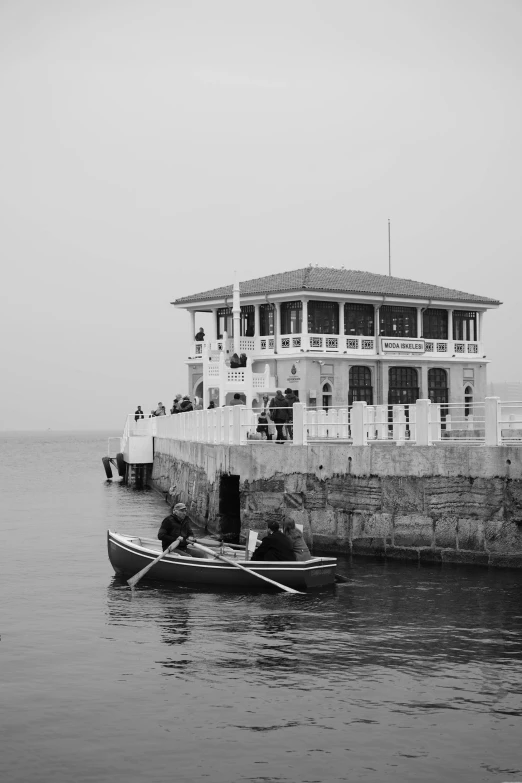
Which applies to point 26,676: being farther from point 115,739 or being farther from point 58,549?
point 58,549

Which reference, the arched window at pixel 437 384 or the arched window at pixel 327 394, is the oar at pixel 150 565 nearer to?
the arched window at pixel 327 394

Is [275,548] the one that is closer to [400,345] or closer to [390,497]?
[390,497]

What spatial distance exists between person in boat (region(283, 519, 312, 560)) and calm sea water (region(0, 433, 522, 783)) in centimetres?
97

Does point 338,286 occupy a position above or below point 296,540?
above

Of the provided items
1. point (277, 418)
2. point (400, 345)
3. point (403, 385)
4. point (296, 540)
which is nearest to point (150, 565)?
point (296, 540)

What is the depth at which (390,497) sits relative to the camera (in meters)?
22.8

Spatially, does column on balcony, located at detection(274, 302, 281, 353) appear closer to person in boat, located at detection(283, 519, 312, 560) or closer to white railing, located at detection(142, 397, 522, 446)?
white railing, located at detection(142, 397, 522, 446)

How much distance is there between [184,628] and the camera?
1689 cm

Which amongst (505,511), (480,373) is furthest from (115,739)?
(480,373)

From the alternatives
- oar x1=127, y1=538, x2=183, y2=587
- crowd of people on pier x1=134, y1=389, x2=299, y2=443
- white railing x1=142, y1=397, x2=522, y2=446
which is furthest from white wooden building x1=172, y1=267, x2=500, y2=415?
oar x1=127, y1=538, x2=183, y2=587

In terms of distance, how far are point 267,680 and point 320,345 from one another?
119 ft

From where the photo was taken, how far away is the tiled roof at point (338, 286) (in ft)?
166

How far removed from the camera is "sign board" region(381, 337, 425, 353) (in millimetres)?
51375

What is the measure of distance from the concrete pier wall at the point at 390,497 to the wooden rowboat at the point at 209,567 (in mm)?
2917
